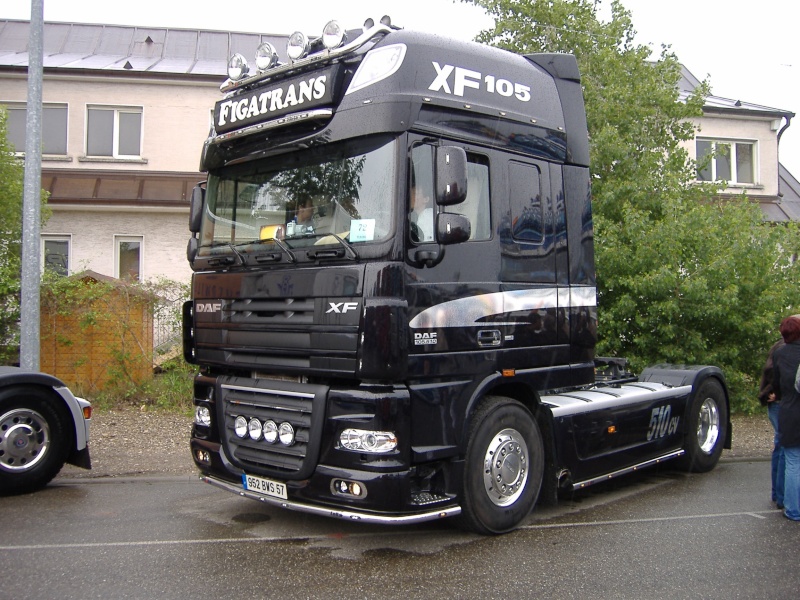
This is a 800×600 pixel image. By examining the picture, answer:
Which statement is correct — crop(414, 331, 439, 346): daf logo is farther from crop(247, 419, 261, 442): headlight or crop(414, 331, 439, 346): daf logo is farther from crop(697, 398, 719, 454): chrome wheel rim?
crop(697, 398, 719, 454): chrome wheel rim

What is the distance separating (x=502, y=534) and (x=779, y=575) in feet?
6.08

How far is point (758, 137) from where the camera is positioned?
71.7ft

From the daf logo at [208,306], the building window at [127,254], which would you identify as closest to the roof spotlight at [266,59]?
the daf logo at [208,306]

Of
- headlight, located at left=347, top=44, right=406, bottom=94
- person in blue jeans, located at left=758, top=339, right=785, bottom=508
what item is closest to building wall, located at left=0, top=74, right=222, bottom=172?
headlight, located at left=347, top=44, right=406, bottom=94

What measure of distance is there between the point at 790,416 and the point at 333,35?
4.68 m

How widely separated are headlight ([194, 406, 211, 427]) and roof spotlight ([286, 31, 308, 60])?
9.18 ft

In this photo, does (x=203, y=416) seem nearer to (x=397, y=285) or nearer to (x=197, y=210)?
(x=197, y=210)

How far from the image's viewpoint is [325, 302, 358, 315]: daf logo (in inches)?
193

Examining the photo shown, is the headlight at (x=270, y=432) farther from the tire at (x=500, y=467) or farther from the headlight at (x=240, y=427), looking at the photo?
the tire at (x=500, y=467)

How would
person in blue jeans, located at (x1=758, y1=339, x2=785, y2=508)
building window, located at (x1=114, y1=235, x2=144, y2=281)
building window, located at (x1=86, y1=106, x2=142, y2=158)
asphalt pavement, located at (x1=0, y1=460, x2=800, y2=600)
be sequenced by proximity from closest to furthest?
1. asphalt pavement, located at (x1=0, y1=460, x2=800, y2=600)
2. person in blue jeans, located at (x1=758, y1=339, x2=785, y2=508)
3. building window, located at (x1=114, y1=235, x2=144, y2=281)
4. building window, located at (x1=86, y1=106, x2=142, y2=158)

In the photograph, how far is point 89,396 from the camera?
11.2 meters

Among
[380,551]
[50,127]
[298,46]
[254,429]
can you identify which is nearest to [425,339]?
[254,429]

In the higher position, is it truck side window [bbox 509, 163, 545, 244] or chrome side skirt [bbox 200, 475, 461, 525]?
truck side window [bbox 509, 163, 545, 244]

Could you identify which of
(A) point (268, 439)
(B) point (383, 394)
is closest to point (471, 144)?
(B) point (383, 394)
